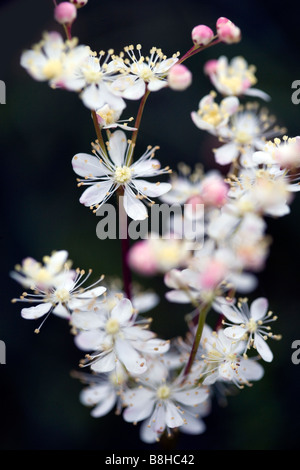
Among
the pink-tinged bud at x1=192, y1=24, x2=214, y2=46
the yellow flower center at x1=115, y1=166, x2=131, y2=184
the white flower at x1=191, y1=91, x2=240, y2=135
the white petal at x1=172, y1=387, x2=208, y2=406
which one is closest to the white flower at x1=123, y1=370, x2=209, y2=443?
the white petal at x1=172, y1=387, x2=208, y2=406

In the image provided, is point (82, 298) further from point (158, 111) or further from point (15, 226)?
point (158, 111)

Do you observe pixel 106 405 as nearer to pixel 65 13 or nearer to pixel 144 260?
pixel 144 260

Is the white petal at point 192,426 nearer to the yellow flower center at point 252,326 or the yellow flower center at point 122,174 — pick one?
the yellow flower center at point 252,326

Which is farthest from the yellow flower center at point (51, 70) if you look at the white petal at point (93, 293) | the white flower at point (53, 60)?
the white petal at point (93, 293)

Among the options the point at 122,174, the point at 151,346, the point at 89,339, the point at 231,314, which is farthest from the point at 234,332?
the point at 122,174
